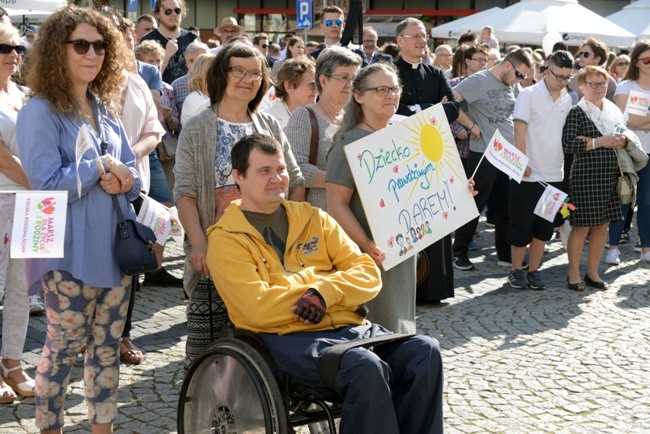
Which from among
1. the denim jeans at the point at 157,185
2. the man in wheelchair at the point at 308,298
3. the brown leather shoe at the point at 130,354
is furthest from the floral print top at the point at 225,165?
the denim jeans at the point at 157,185

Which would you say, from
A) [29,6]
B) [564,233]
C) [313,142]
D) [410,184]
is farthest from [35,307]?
[29,6]

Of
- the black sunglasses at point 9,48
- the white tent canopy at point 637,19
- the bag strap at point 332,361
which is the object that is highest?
the white tent canopy at point 637,19

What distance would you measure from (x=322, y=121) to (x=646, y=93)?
526 centimetres

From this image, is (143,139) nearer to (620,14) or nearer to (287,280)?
(287,280)

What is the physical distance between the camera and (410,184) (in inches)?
187

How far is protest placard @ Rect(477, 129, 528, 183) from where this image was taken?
22.4 ft

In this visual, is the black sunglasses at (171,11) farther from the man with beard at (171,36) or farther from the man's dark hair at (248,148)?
the man's dark hair at (248,148)

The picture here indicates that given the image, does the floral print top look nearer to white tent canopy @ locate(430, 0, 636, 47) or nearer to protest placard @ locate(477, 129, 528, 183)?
protest placard @ locate(477, 129, 528, 183)

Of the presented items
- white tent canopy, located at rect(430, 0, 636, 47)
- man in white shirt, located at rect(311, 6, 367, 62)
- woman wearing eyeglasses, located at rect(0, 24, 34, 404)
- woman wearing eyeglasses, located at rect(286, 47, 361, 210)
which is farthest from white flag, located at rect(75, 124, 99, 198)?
white tent canopy, located at rect(430, 0, 636, 47)

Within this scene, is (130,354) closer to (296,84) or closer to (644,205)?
(296,84)

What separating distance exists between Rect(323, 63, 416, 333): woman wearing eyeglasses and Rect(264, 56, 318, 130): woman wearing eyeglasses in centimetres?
179

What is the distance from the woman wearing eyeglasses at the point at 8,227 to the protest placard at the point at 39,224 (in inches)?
47.7

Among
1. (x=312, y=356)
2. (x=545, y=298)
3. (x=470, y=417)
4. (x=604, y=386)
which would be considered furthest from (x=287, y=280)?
(x=545, y=298)

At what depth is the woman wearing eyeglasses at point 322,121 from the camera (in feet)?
17.9
